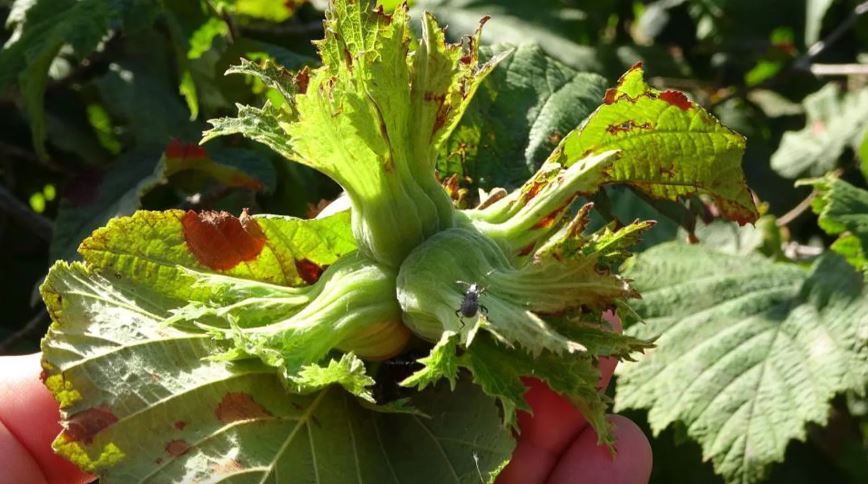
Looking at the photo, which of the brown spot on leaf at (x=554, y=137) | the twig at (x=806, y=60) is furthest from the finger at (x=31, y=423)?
the twig at (x=806, y=60)

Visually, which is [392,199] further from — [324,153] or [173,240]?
[173,240]

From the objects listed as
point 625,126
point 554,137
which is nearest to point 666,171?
point 625,126

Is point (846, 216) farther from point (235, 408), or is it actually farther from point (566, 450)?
point (235, 408)

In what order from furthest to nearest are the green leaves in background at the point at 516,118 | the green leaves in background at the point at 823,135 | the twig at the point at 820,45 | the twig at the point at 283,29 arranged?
the twig at the point at 820,45
the green leaves in background at the point at 823,135
the twig at the point at 283,29
the green leaves in background at the point at 516,118

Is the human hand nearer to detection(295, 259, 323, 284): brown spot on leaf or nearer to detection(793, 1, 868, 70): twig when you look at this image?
detection(295, 259, 323, 284): brown spot on leaf

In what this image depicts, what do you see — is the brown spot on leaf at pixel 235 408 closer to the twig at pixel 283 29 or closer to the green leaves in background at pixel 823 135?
the twig at pixel 283 29
